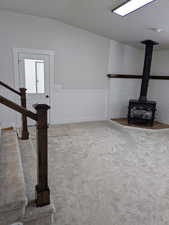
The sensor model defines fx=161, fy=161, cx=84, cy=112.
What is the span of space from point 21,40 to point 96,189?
12.1 ft

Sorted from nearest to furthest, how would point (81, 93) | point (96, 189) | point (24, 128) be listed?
point (96, 189) → point (24, 128) → point (81, 93)

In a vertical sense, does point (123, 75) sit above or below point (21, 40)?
below

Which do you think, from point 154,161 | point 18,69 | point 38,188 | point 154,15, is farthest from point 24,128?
point 154,15

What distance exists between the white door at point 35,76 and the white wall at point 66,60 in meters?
0.22

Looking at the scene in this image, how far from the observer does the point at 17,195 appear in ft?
4.54

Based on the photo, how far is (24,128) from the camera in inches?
108

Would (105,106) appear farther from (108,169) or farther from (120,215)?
(120,215)

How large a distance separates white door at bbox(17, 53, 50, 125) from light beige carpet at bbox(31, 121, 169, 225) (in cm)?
112

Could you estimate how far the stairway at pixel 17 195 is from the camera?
4.30 feet

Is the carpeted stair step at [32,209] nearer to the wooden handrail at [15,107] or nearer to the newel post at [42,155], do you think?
the newel post at [42,155]

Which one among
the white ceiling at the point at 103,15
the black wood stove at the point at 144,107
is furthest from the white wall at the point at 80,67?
the black wood stove at the point at 144,107

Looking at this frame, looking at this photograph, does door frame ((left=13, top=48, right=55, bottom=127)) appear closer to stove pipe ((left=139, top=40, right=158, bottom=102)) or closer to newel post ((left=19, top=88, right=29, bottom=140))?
newel post ((left=19, top=88, right=29, bottom=140))

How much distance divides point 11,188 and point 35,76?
325 cm

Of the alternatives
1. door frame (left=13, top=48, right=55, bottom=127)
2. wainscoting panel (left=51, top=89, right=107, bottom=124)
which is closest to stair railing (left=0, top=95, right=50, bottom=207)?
door frame (left=13, top=48, right=55, bottom=127)
